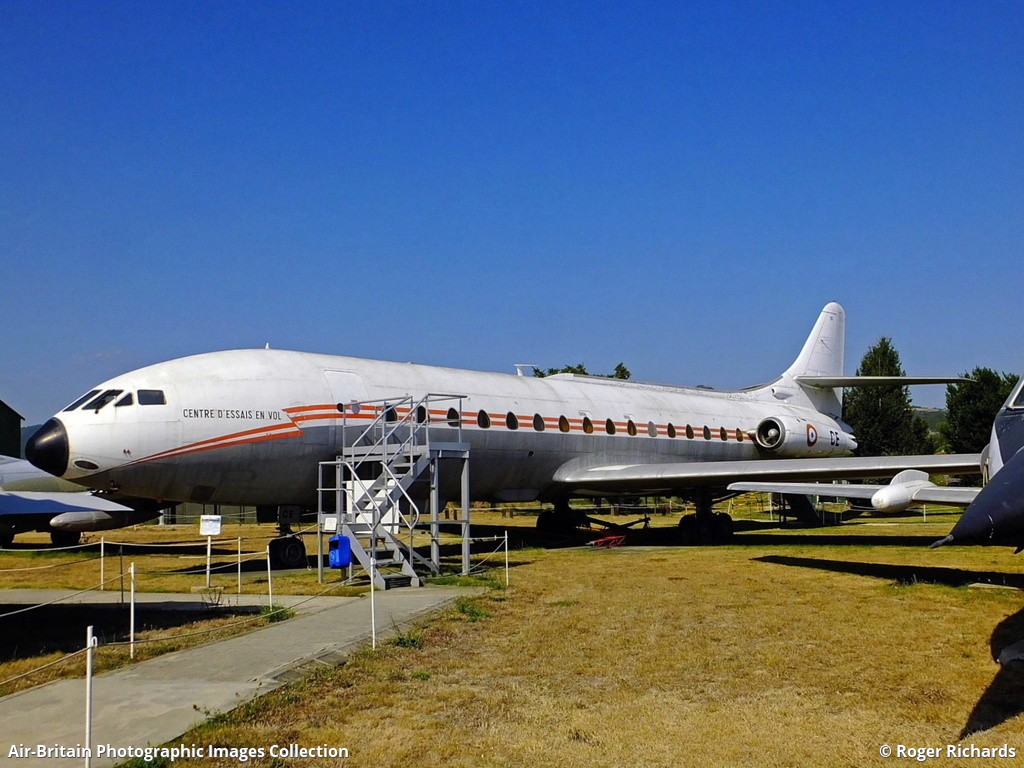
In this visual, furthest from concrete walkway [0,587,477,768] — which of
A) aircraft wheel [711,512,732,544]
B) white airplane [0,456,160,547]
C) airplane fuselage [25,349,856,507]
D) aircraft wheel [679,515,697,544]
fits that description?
aircraft wheel [711,512,732,544]

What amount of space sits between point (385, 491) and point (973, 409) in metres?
50.3

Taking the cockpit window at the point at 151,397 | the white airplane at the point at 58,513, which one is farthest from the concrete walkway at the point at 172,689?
the white airplane at the point at 58,513

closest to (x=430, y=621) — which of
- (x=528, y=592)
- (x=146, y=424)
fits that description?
(x=528, y=592)

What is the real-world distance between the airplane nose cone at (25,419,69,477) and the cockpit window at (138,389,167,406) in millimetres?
1246

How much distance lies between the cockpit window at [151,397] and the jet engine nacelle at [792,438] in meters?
19.1

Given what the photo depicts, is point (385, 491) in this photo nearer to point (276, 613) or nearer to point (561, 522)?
point (276, 613)

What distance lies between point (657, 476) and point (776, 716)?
1502 cm

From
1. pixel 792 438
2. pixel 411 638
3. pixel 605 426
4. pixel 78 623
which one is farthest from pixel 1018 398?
pixel 792 438

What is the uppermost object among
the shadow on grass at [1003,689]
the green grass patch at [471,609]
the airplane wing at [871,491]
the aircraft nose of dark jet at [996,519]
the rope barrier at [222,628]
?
the aircraft nose of dark jet at [996,519]

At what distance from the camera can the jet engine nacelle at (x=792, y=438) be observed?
93.4 ft

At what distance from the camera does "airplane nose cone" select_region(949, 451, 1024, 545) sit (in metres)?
5.55

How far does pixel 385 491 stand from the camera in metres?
14.8

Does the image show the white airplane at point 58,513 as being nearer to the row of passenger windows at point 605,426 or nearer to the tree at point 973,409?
the row of passenger windows at point 605,426

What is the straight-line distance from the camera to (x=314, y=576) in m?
15.5
